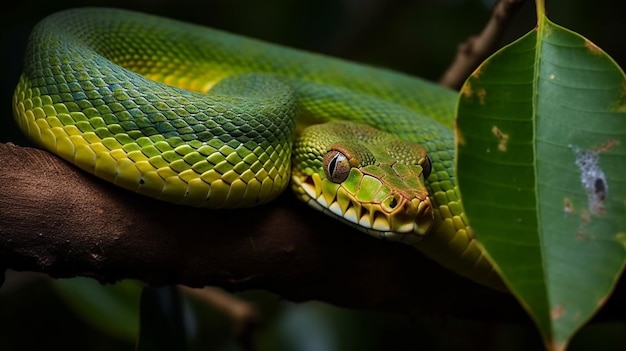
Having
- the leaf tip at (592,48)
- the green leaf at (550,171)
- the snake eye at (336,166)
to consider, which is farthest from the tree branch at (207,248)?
the leaf tip at (592,48)

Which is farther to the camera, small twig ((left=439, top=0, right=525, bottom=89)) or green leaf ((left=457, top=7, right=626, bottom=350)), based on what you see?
small twig ((left=439, top=0, right=525, bottom=89))

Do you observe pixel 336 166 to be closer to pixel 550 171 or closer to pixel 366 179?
pixel 366 179

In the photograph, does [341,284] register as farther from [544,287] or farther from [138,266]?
[544,287]

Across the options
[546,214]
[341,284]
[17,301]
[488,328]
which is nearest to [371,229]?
[341,284]

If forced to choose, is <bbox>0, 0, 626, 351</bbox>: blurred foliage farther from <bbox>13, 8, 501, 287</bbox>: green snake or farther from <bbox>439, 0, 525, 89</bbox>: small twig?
<bbox>13, 8, 501, 287</bbox>: green snake

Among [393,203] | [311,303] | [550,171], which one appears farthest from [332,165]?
[311,303]

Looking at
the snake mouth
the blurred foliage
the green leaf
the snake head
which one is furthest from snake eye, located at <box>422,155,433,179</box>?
the blurred foliage
